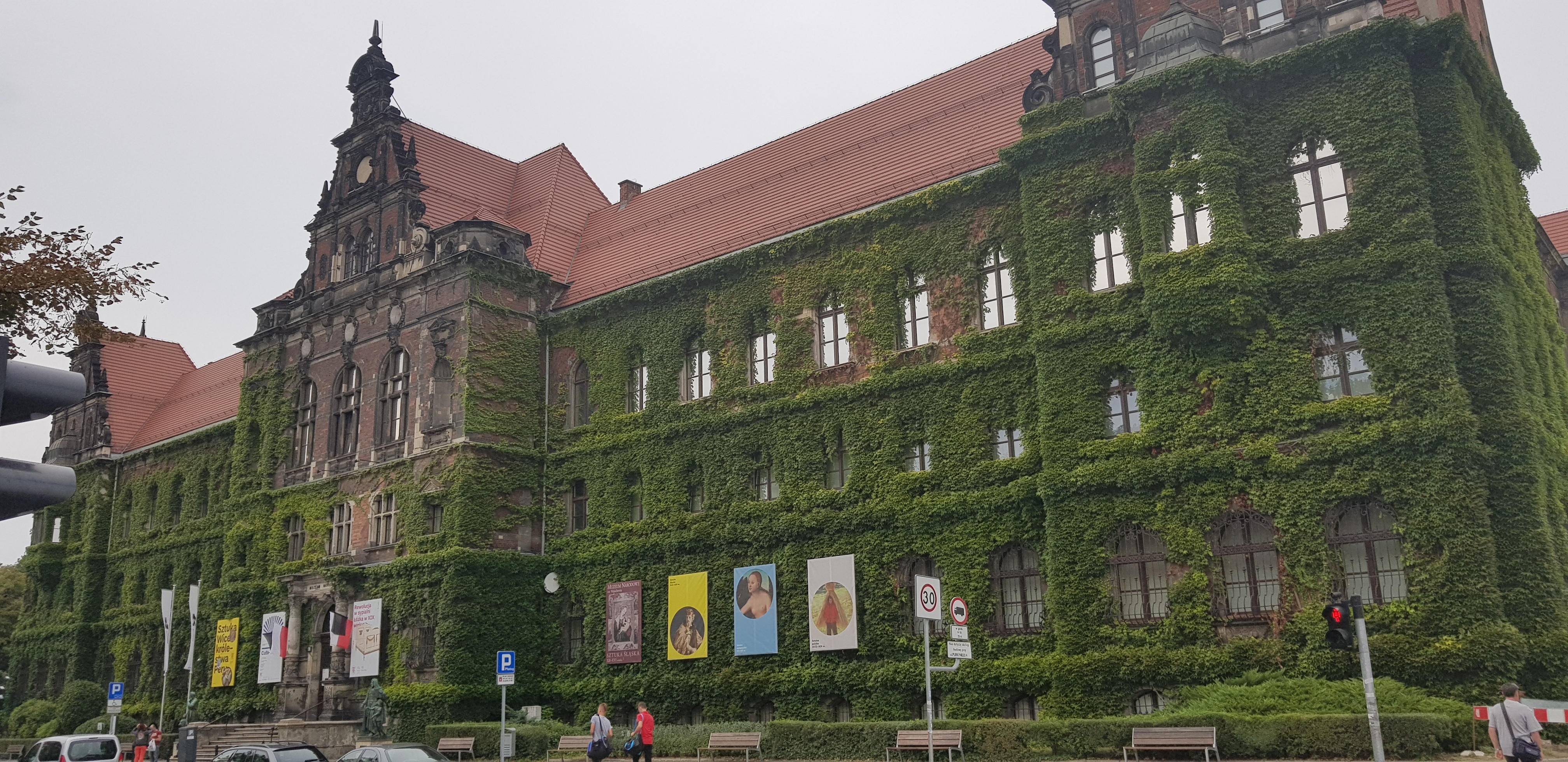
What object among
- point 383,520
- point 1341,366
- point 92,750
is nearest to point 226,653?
point 383,520

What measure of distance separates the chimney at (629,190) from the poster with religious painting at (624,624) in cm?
1666

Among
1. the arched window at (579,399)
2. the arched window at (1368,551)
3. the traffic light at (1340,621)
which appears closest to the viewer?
the traffic light at (1340,621)

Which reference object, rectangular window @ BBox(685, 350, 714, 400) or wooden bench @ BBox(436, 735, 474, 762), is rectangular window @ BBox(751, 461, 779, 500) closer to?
rectangular window @ BBox(685, 350, 714, 400)

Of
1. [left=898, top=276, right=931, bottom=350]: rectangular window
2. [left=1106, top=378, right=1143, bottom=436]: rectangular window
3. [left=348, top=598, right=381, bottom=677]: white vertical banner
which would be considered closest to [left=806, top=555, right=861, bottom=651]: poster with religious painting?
[left=898, top=276, right=931, bottom=350]: rectangular window

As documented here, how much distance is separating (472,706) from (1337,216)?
91.1 ft

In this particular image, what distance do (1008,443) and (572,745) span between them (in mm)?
13589

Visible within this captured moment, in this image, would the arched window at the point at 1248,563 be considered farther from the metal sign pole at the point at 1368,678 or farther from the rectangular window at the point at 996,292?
the metal sign pole at the point at 1368,678

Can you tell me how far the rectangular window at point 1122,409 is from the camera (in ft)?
98.0

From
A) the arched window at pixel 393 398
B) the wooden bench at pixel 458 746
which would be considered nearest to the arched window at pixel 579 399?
the arched window at pixel 393 398

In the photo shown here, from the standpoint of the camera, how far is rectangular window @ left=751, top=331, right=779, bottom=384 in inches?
1512

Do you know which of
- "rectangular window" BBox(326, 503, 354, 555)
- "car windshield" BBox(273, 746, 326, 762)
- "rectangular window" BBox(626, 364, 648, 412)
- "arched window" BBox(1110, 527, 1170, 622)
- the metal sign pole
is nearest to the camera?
the metal sign pole

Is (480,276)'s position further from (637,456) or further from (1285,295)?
(1285,295)

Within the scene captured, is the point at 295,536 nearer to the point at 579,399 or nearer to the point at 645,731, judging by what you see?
the point at 579,399

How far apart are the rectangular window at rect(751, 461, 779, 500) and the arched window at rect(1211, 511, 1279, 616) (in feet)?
44.1
